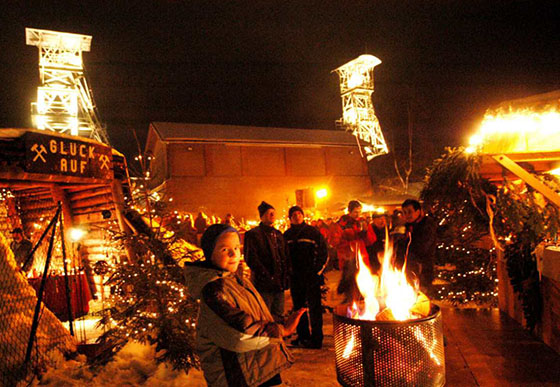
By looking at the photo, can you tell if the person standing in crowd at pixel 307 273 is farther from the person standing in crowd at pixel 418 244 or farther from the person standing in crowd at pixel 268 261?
the person standing in crowd at pixel 418 244

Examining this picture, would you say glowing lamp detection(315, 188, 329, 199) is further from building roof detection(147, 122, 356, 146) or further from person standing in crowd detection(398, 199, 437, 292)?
person standing in crowd detection(398, 199, 437, 292)

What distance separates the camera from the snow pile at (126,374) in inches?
178

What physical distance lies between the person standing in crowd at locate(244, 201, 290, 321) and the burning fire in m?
1.71

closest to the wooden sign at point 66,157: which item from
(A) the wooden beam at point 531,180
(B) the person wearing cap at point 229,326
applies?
(B) the person wearing cap at point 229,326

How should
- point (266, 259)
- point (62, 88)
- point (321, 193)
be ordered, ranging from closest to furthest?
point (266, 259), point (321, 193), point (62, 88)

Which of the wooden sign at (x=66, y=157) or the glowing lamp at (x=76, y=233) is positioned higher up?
the wooden sign at (x=66, y=157)

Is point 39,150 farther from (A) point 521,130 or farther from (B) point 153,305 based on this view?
(A) point 521,130

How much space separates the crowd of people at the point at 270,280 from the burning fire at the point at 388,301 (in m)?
0.15

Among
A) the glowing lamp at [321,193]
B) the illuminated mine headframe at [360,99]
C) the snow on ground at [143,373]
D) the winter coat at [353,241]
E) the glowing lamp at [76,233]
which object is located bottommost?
the snow on ground at [143,373]

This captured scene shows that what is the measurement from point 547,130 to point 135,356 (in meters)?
6.03

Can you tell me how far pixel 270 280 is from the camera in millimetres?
5281

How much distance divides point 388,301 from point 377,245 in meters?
3.03

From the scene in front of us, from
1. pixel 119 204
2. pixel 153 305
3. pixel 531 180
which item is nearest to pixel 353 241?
pixel 531 180

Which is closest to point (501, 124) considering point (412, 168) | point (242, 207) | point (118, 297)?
point (118, 297)
